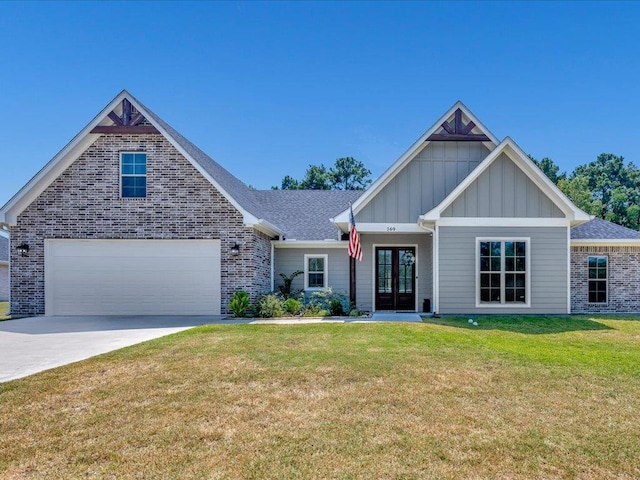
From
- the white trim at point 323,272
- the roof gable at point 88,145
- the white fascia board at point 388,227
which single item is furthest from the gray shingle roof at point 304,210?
the roof gable at point 88,145

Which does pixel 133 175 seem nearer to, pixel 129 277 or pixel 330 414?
pixel 129 277

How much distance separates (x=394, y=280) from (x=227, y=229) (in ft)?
20.6

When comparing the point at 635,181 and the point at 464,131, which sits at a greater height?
the point at 635,181

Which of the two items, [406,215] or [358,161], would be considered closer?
[406,215]

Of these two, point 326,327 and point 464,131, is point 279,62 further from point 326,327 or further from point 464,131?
point 326,327

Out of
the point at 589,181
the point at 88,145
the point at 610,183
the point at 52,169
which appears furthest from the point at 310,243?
the point at 610,183

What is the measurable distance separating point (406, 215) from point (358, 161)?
119 feet

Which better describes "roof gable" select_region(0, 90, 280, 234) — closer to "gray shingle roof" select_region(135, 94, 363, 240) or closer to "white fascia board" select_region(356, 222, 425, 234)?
"gray shingle roof" select_region(135, 94, 363, 240)

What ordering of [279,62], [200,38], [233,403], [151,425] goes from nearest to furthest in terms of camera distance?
[151,425] → [233,403] → [200,38] → [279,62]

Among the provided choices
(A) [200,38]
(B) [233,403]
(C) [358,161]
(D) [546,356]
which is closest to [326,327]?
(D) [546,356]

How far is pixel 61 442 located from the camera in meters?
3.71

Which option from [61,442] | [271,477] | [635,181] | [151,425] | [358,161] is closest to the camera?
[271,477]

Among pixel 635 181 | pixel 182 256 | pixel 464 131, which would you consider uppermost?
pixel 635 181

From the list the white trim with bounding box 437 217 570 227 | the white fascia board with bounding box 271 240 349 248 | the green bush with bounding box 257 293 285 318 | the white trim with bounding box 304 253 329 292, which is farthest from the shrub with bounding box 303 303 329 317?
the white trim with bounding box 437 217 570 227
